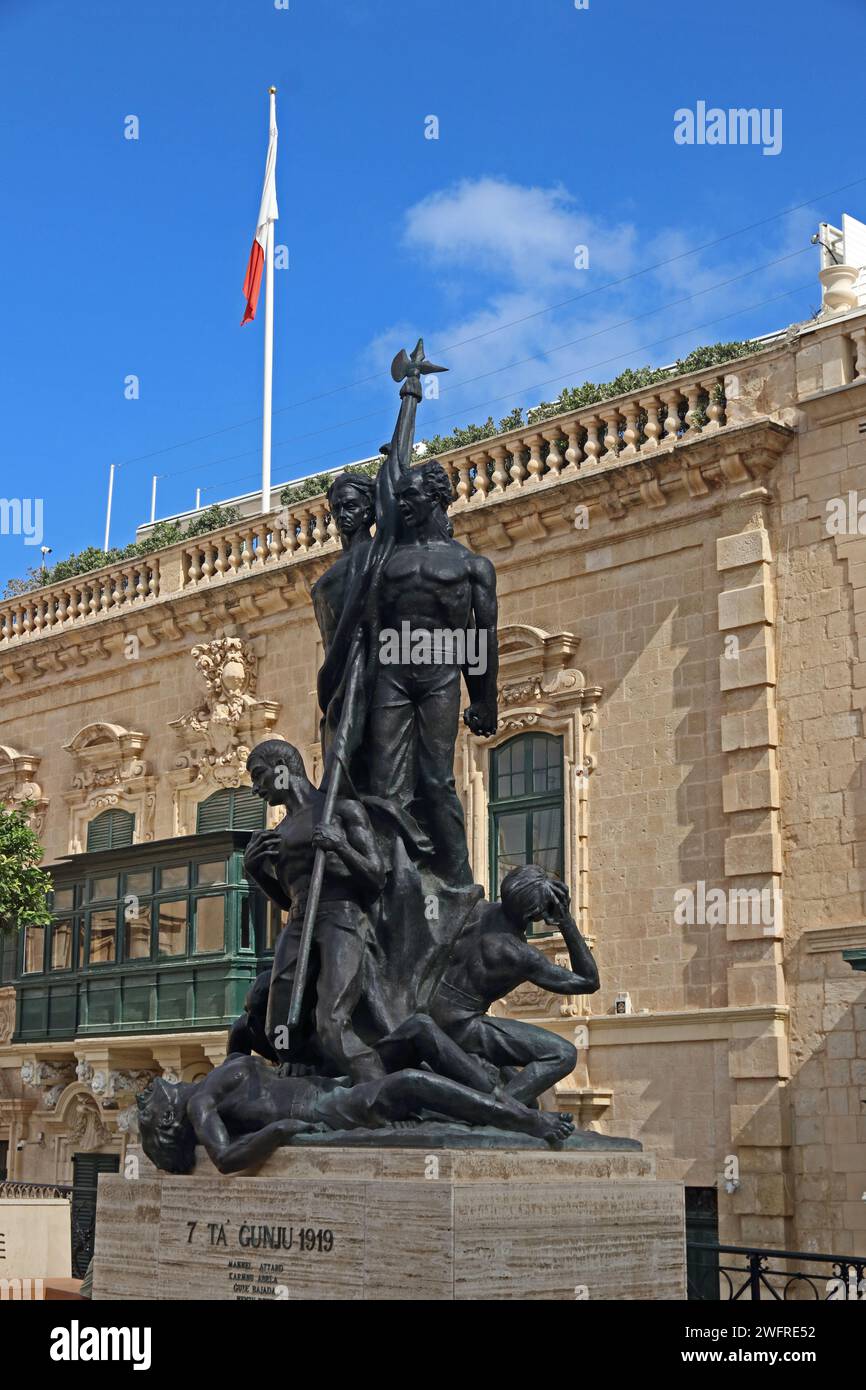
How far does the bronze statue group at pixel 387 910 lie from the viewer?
7297mm

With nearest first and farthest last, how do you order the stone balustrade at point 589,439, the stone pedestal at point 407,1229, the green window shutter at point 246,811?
1. the stone pedestal at point 407,1229
2. the stone balustrade at point 589,439
3. the green window shutter at point 246,811

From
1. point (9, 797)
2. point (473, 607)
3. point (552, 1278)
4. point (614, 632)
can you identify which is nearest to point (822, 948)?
point (614, 632)

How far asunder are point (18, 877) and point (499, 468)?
→ 7.73m

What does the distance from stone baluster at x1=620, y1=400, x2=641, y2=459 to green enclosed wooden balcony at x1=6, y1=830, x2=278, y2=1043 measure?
6876 mm

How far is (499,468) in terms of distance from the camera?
21.8 m

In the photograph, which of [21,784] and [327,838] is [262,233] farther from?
[327,838]

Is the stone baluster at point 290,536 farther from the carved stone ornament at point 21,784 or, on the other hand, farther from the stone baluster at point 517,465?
the carved stone ornament at point 21,784

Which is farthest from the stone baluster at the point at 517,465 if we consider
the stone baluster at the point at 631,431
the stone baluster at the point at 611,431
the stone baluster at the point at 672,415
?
the stone baluster at the point at 672,415

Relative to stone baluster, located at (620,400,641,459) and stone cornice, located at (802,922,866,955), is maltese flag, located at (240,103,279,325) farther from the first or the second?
stone cornice, located at (802,922,866,955)

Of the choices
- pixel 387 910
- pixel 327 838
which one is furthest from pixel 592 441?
pixel 327 838

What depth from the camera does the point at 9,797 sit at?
2788 centimetres

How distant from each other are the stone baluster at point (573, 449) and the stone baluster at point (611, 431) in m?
0.38

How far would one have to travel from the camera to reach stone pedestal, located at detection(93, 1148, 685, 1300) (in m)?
6.38

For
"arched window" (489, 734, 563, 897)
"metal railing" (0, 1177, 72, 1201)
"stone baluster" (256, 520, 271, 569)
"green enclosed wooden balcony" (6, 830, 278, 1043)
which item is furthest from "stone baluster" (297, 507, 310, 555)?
"metal railing" (0, 1177, 72, 1201)
